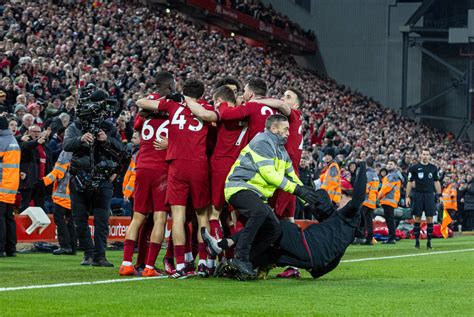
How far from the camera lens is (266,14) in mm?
54188

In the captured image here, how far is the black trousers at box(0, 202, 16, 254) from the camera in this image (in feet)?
48.6

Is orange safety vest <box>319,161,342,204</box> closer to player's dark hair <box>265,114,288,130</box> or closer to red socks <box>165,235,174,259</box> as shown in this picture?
red socks <box>165,235,174,259</box>

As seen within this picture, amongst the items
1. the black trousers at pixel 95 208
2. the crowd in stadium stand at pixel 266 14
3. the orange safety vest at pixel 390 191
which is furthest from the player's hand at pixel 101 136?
the crowd in stadium stand at pixel 266 14

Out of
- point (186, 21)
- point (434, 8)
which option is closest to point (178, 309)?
point (186, 21)

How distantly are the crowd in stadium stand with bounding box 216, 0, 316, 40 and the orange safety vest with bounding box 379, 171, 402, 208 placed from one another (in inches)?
994

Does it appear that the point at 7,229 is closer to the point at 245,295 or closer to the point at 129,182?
the point at 129,182

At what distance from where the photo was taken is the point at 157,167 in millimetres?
11523

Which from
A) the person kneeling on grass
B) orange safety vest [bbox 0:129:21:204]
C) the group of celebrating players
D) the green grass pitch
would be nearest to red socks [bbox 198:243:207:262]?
the group of celebrating players

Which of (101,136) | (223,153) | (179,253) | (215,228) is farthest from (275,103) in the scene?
(101,136)

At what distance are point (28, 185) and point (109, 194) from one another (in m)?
4.06

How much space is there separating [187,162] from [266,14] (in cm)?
4375

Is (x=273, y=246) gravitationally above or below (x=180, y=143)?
below

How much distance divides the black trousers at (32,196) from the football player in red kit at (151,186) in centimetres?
599

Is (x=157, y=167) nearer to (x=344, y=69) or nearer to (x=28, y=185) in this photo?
(x=28, y=185)
